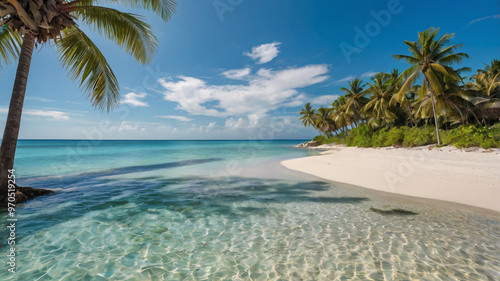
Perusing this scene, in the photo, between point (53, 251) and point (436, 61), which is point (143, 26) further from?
point (436, 61)

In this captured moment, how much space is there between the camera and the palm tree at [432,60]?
57.5 ft

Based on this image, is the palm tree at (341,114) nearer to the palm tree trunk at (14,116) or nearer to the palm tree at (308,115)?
the palm tree at (308,115)

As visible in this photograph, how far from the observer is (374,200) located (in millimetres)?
6656

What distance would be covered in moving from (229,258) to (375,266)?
2389mm

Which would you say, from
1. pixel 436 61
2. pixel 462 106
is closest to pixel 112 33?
pixel 436 61

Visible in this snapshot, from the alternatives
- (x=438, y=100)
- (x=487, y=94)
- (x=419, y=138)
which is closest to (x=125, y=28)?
(x=419, y=138)

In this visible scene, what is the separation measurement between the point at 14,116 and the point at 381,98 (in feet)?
115

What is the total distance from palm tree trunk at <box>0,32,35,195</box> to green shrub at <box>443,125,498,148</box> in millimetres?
24242

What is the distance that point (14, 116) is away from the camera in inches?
228

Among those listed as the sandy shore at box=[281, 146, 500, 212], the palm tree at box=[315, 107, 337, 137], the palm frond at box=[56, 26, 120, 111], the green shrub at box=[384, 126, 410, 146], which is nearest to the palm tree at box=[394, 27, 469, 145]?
the green shrub at box=[384, 126, 410, 146]

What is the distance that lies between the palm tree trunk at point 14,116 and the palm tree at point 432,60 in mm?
25907

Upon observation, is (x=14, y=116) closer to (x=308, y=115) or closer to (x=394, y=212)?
(x=394, y=212)

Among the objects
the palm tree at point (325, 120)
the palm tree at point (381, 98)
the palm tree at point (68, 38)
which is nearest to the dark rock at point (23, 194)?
the palm tree at point (68, 38)

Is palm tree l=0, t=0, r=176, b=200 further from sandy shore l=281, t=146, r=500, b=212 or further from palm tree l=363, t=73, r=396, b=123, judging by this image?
palm tree l=363, t=73, r=396, b=123
